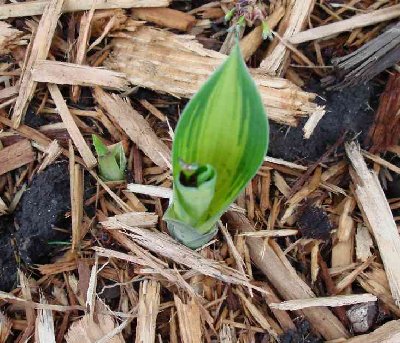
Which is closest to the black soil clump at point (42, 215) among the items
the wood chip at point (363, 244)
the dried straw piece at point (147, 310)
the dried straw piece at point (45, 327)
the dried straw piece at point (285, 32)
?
the dried straw piece at point (45, 327)

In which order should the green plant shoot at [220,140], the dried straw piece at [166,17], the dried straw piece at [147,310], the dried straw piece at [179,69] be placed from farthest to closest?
the dried straw piece at [166,17] < the dried straw piece at [179,69] < the dried straw piece at [147,310] < the green plant shoot at [220,140]

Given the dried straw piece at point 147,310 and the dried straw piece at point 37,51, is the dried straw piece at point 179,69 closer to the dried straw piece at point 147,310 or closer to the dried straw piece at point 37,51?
the dried straw piece at point 37,51

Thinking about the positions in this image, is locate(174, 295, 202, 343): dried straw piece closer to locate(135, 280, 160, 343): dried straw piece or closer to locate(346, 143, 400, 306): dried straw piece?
locate(135, 280, 160, 343): dried straw piece


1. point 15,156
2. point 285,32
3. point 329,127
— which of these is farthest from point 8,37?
point 329,127

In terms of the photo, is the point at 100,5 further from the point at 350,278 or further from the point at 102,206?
the point at 350,278

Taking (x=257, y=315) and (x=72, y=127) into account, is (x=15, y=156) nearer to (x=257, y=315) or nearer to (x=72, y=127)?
(x=72, y=127)
